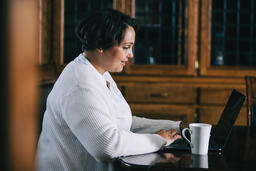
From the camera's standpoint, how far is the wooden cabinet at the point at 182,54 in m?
3.06

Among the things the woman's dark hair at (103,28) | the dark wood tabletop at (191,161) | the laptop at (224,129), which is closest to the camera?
the dark wood tabletop at (191,161)

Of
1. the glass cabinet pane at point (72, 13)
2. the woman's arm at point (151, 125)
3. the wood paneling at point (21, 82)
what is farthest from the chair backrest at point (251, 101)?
the wood paneling at point (21, 82)

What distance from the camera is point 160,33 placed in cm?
331

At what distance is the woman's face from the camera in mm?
1431

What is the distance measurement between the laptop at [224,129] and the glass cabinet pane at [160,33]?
192 centimetres

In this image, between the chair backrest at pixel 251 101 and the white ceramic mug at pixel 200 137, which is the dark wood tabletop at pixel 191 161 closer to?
the white ceramic mug at pixel 200 137

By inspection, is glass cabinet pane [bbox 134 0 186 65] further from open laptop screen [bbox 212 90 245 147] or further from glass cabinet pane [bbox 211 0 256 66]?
open laptop screen [bbox 212 90 245 147]

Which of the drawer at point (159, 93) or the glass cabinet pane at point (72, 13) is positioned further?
the glass cabinet pane at point (72, 13)

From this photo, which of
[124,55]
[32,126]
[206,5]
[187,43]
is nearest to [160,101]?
[187,43]

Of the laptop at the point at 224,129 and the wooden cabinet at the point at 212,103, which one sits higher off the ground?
the laptop at the point at 224,129

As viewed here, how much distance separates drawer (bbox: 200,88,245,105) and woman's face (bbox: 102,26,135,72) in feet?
5.50

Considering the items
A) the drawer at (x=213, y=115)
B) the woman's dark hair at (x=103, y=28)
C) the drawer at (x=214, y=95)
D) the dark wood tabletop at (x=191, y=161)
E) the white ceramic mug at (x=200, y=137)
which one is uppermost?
the woman's dark hair at (x=103, y=28)

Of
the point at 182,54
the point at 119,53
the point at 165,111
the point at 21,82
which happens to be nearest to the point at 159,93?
the point at 165,111

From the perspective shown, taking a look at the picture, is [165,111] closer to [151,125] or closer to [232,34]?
[232,34]
